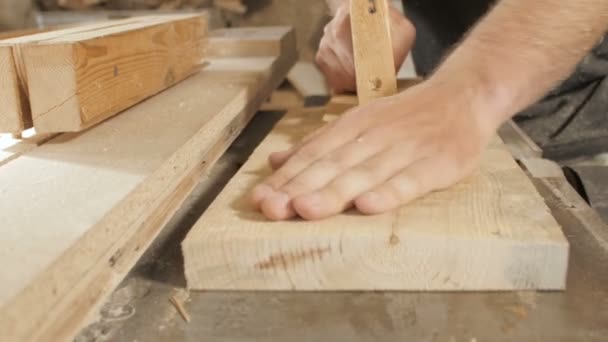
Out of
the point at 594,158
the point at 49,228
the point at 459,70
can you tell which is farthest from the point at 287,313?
the point at 594,158

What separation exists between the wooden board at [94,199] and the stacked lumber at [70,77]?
4cm

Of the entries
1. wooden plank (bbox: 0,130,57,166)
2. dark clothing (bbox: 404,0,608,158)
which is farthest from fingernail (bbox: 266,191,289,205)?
dark clothing (bbox: 404,0,608,158)

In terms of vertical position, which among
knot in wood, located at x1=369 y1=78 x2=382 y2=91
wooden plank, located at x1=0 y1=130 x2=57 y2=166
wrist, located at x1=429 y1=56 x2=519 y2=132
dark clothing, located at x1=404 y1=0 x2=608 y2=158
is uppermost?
wrist, located at x1=429 y1=56 x2=519 y2=132

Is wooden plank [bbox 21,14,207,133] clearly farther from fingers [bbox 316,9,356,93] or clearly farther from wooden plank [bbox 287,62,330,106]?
wooden plank [bbox 287,62,330,106]

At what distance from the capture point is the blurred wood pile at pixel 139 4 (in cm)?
251

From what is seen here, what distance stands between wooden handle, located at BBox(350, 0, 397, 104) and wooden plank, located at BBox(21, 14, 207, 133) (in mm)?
432

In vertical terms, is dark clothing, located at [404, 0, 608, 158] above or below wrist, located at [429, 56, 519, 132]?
below

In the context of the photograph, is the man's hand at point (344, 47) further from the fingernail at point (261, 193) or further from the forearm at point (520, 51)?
the fingernail at point (261, 193)

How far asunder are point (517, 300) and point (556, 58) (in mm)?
447

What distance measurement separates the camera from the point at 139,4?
8.34ft

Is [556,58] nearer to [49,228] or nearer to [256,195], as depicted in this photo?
[256,195]

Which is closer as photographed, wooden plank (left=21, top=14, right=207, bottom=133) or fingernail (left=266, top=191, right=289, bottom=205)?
fingernail (left=266, top=191, right=289, bottom=205)

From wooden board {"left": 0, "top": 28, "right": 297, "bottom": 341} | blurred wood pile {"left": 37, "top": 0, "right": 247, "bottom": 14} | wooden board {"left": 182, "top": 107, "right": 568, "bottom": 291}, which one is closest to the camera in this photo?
wooden board {"left": 0, "top": 28, "right": 297, "bottom": 341}

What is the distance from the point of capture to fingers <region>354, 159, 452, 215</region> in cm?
80
